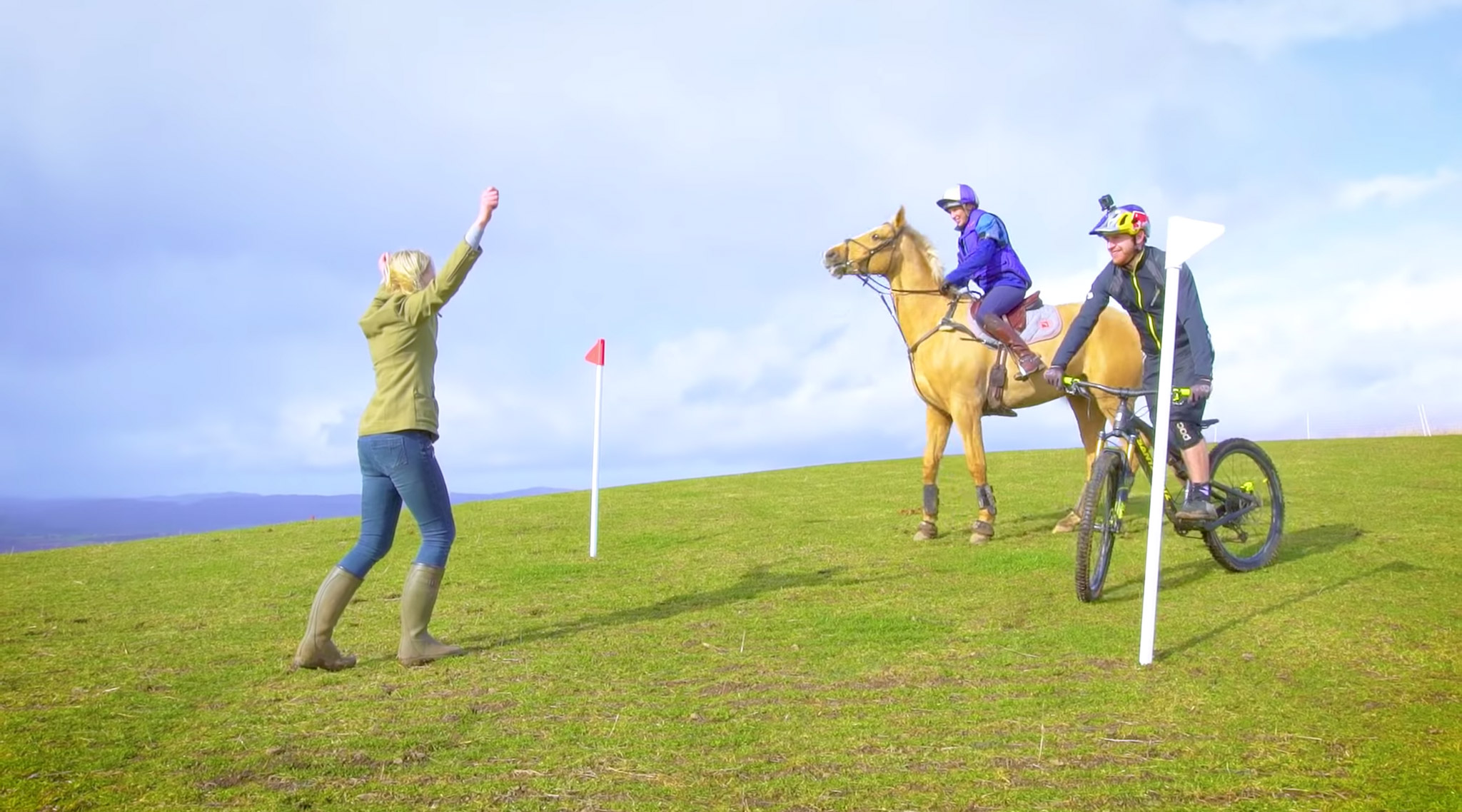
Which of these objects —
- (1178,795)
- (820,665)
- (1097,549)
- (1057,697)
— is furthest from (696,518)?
(1178,795)

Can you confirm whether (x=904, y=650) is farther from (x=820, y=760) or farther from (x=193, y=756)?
(x=193, y=756)

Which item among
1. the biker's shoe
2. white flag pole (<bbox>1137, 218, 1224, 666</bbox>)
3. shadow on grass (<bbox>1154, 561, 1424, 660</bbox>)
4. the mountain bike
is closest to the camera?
white flag pole (<bbox>1137, 218, 1224, 666</bbox>)

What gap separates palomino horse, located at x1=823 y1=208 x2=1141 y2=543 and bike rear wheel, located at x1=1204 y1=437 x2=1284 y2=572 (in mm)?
1968

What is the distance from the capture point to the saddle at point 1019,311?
10391mm

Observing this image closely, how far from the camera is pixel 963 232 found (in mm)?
10469

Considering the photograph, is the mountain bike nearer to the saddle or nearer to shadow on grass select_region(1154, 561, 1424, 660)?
shadow on grass select_region(1154, 561, 1424, 660)

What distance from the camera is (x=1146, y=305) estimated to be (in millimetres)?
7578

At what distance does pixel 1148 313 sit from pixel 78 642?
7884mm

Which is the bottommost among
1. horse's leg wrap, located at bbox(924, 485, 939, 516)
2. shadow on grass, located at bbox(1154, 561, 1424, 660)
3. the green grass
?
the green grass

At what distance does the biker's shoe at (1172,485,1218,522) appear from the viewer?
7.44 metres

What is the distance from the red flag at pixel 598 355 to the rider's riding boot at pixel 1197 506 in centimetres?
593

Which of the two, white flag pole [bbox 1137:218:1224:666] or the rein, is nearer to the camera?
white flag pole [bbox 1137:218:1224:666]

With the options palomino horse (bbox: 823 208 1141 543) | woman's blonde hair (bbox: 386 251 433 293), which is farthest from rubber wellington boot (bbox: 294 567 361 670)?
palomino horse (bbox: 823 208 1141 543)

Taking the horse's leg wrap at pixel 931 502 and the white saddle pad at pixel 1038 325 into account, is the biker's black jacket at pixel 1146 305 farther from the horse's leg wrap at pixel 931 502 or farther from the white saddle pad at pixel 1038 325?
the horse's leg wrap at pixel 931 502
